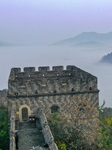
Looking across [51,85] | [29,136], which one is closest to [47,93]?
[51,85]

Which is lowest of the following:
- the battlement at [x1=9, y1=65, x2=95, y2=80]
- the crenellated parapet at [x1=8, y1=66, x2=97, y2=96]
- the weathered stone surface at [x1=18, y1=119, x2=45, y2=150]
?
the weathered stone surface at [x1=18, y1=119, x2=45, y2=150]

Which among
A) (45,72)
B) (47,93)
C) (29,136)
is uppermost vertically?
(45,72)

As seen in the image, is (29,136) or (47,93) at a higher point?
(47,93)

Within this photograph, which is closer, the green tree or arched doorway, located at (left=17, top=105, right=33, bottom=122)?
the green tree

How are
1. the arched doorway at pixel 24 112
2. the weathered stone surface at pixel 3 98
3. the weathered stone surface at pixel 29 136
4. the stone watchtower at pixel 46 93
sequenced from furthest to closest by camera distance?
the weathered stone surface at pixel 3 98
the arched doorway at pixel 24 112
the stone watchtower at pixel 46 93
the weathered stone surface at pixel 29 136

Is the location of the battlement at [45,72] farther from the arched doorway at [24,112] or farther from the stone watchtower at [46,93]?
the arched doorway at [24,112]

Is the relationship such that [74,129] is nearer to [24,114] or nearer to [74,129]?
[74,129]

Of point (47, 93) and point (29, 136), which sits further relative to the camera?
point (47, 93)

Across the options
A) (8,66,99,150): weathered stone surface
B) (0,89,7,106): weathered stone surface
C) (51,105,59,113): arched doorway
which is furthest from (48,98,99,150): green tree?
(0,89,7,106): weathered stone surface

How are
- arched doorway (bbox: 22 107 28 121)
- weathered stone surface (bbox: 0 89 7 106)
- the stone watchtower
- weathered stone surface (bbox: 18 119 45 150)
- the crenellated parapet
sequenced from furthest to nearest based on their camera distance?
weathered stone surface (bbox: 0 89 7 106) < arched doorway (bbox: 22 107 28 121) < the stone watchtower < the crenellated parapet < weathered stone surface (bbox: 18 119 45 150)

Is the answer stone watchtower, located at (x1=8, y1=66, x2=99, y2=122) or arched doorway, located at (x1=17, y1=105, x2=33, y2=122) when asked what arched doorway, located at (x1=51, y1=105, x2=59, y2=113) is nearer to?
stone watchtower, located at (x1=8, y1=66, x2=99, y2=122)

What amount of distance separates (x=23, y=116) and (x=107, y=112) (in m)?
19.4

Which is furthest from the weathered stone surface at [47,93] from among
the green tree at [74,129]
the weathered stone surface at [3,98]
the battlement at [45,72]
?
the weathered stone surface at [3,98]

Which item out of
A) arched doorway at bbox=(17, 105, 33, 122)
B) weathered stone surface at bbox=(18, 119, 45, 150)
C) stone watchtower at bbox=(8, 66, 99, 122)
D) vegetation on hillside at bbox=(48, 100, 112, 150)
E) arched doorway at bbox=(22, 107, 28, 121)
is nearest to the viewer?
weathered stone surface at bbox=(18, 119, 45, 150)
